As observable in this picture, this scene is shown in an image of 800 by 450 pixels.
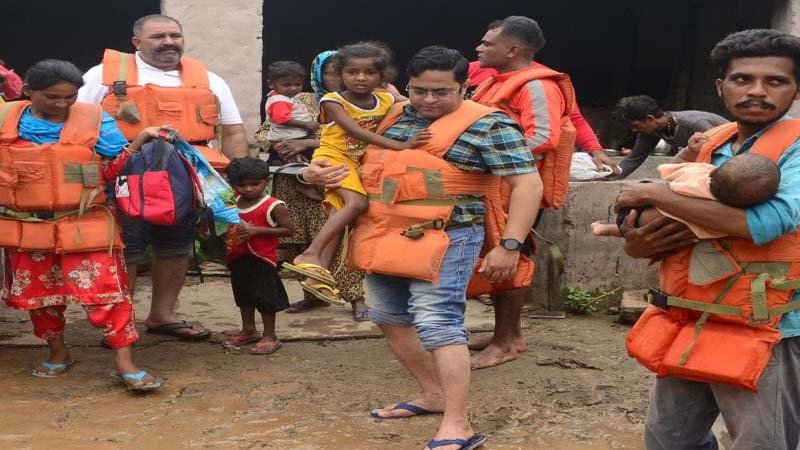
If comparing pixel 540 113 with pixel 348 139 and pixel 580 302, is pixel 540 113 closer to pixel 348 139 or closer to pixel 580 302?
pixel 348 139

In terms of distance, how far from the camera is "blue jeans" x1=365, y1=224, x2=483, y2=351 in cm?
382

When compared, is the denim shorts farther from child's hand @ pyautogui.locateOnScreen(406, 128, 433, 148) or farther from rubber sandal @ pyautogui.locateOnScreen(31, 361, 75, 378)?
child's hand @ pyautogui.locateOnScreen(406, 128, 433, 148)

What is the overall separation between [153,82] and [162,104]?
0.17 m

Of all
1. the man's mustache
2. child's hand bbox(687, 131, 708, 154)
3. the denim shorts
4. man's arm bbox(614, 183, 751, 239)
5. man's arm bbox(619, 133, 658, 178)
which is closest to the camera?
man's arm bbox(614, 183, 751, 239)

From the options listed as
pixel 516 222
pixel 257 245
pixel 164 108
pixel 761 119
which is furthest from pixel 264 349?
pixel 761 119

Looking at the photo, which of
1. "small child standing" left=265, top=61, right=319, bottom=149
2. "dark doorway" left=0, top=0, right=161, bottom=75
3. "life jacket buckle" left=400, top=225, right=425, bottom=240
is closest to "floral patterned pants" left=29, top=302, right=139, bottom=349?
"life jacket buckle" left=400, top=225, right=425, bottom=240

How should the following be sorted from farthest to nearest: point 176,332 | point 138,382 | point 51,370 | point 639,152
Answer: point 639,152 → point 176,332 → point 51,370 → point 138,382

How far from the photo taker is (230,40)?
7086 mm

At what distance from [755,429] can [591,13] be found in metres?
10.1

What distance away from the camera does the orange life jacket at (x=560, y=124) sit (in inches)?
197

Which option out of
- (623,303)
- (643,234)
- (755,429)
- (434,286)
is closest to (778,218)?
(643,234)

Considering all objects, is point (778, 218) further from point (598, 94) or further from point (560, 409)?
point (598, 94)

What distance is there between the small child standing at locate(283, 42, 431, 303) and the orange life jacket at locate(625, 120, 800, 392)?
142cm

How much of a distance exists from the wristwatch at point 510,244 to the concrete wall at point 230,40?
3.85m
